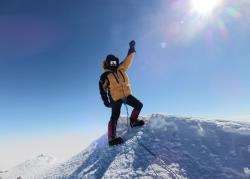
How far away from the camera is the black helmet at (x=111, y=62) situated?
12.1 m

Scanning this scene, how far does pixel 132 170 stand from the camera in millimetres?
9453

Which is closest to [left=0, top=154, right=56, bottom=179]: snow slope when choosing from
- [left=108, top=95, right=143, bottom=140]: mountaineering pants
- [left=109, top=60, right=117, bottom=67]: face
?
[left=108, top=95, right=143, bottom=140]: mountaineering pants

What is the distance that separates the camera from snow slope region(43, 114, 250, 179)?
931cm

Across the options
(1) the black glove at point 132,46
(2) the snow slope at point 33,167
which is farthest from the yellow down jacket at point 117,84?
(2) the snow slope at point 33,167

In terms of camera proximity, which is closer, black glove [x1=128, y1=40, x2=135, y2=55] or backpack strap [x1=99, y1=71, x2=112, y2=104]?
backpack strap [x1=99, y1=71, x2=112, y2=104]

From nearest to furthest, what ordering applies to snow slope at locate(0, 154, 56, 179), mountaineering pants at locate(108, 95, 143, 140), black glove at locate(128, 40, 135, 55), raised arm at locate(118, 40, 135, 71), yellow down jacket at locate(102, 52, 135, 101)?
mountaineering pants at locate(108, 95, 143, 140)
yellow down jacket at locate(102, 52, 135, 101)
raised arm at locate(118, 40, 135, 71)
black glove at locate(128, 40, 135, 55)
snow slope at locate(0, 154, 56, 179)

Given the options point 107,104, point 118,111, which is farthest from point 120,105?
point 107,104

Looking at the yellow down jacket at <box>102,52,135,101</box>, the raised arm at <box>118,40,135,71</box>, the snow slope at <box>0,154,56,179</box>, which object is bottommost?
the snow slope at <box>0,154,56,179</box>

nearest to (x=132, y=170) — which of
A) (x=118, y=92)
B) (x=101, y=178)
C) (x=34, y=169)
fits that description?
(x=101, y=178)

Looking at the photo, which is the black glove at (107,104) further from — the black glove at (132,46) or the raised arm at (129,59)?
the black glove at (132,46)

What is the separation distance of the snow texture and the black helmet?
8.79ft

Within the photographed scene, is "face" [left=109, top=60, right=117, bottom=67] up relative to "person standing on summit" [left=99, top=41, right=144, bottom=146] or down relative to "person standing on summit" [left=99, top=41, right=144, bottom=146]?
up

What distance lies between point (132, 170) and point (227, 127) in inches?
167

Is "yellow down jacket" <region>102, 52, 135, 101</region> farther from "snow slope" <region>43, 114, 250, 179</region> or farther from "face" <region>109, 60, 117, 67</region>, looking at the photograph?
"snow slope" <region>43, 114, 250, 179</region>
